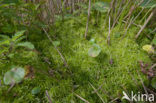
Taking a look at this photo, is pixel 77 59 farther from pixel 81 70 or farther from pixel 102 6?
pixel 102 6

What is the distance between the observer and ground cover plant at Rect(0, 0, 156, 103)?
0.75 m

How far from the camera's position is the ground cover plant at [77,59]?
2.46 ft

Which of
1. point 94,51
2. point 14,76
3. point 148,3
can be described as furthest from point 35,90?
point 148,3

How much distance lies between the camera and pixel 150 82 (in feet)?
2.70

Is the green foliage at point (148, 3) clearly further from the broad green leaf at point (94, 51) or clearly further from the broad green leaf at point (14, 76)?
the broad green leaf at point (14, 76)

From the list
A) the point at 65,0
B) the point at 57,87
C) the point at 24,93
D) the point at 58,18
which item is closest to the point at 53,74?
the point at 57,87

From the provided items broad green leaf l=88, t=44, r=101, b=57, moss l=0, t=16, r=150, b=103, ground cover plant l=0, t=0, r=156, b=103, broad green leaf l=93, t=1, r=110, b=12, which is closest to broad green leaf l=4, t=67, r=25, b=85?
ground cover plant l=0, t=0, r=156, b=103

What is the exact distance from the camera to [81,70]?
909mm

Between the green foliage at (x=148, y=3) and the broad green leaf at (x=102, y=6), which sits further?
the broad green leaf at (x=102, y=6)

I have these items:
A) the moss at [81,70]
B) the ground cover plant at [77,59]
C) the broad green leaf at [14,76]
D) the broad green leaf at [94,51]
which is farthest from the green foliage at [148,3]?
the broad green leaf at [14,76]

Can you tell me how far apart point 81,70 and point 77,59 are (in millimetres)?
107

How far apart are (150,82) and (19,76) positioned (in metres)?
0.87

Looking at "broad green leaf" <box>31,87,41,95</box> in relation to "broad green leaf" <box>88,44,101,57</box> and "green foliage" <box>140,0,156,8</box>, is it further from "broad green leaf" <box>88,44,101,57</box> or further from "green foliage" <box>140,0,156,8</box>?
"green foliage" <box>140,0,156,8</box>

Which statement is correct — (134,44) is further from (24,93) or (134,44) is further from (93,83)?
(24,93)
